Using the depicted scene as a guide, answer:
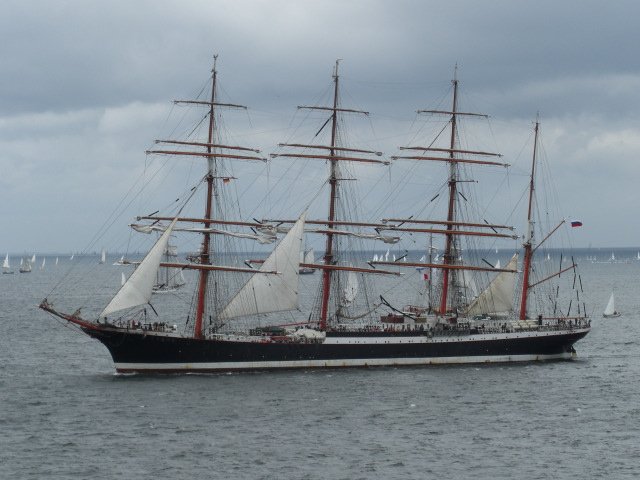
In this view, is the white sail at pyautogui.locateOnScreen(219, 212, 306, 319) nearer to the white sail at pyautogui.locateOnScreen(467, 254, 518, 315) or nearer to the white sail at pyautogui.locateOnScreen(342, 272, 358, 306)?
the white sail at pyautogui.locateOnScreen(342, 272, 358, 306)

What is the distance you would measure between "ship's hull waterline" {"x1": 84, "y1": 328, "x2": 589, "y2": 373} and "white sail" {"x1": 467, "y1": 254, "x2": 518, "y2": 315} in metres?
5.93

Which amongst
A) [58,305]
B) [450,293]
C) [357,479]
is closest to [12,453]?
[357,479]

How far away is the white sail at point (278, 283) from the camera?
8512 centimetres

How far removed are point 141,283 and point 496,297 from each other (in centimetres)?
3132

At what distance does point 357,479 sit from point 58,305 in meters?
119

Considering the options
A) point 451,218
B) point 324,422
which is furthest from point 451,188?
point 324,422

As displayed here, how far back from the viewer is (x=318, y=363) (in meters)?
84.9

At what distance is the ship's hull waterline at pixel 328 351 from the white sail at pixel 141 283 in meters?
2.08

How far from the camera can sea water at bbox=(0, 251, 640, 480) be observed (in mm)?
55031

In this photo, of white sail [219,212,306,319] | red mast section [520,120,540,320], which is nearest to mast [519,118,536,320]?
red mast section [520,120,540,320]

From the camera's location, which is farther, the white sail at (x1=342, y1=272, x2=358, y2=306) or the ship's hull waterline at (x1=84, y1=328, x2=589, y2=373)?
Result: the white sail at (x1=342, y1=272, x2=358, y2=306)

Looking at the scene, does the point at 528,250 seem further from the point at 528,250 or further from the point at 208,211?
the point at 208,211

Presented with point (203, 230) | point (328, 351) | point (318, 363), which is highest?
point (203, 230)

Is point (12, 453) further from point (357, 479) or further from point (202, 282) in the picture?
point (202, 282)
